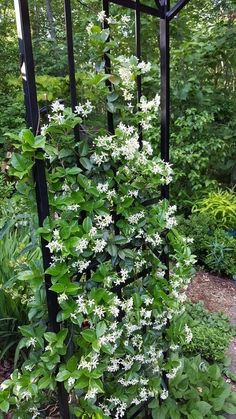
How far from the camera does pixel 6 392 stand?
1.10m

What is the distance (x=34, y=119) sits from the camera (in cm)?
94

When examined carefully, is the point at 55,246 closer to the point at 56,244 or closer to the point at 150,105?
the point at 56,244

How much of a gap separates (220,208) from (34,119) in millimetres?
2883

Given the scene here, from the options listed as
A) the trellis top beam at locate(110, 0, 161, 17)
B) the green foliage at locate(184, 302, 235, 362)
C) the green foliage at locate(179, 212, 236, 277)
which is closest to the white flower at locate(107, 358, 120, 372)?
the green foliage at locate(184, 302, 235, 362)

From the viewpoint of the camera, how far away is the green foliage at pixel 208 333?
2078 mm

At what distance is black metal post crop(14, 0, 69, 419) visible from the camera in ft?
2.91

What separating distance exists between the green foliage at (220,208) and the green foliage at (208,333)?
117 cm

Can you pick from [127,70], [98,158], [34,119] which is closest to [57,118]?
[34,119]

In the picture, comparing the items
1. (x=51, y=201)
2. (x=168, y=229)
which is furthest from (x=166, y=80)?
(x=51, y=201)

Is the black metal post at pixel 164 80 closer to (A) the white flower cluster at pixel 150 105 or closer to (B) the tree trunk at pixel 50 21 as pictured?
(A) the white flower cluster at pixel 150 105

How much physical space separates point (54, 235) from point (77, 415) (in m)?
0.57

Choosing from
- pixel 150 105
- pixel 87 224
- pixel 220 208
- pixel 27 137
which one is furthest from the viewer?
pixel 220 208

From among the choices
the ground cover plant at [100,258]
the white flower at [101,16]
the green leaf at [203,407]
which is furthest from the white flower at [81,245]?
the green leaf at [203,407]

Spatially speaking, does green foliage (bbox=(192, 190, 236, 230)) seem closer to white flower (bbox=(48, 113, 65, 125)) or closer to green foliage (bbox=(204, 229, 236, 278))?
green foliage (bbox=(204, 229, 236, 278))
